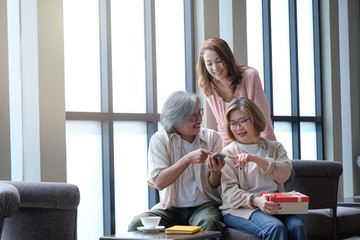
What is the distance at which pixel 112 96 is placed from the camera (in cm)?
426

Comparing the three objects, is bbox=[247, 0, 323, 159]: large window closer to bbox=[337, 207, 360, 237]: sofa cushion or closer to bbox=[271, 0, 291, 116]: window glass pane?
bbox=[271, 0, 291, 116]: window glass pane

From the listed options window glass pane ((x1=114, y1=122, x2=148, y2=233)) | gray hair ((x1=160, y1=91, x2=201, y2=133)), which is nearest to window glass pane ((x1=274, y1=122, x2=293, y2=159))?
window glass pane ((x1=114, y1=122, x2=148, y2=233))

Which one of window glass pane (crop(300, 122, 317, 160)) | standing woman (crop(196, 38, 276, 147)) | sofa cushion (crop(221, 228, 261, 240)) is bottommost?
sofa cushion (crop(221, 228, 261, 240))

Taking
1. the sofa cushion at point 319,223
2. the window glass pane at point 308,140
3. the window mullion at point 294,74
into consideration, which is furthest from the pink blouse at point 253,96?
the window glass pane at point 308,140

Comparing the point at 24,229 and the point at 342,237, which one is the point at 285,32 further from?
the point at 24,229

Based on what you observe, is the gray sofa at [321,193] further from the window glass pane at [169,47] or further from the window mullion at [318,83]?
the window mullion at [318,83]

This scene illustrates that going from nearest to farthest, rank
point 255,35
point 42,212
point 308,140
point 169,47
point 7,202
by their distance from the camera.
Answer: point 7,202 → point 42,212 → point 169,47 → point 255,35 → point 308,140

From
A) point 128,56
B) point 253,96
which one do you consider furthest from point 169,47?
point 253,96

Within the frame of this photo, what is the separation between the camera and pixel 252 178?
3.48m

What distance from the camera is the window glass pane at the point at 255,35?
5.72m

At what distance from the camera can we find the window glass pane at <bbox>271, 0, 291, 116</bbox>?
6082mm

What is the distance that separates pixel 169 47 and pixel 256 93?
1.17 meters

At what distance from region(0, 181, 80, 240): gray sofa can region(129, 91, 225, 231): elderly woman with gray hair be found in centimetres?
71

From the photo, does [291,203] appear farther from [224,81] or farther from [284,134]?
[284,134]
